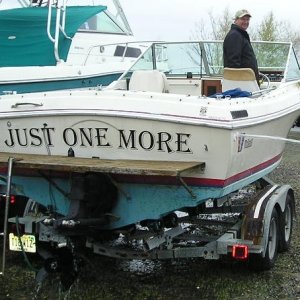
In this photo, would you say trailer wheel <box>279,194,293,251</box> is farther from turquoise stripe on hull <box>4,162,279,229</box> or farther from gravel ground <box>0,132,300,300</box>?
turquoise stripe on hull <box>4,162,279,229</box>

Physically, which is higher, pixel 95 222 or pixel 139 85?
pixel 139 85

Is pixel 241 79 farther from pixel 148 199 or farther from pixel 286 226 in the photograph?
pixel 148 199

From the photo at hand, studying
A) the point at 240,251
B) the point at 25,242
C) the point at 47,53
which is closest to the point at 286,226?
the point at 240,251

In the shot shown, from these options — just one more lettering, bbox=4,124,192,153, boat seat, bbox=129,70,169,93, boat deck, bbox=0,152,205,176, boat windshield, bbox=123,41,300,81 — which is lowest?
boat deck, bbox=0,152,205,176

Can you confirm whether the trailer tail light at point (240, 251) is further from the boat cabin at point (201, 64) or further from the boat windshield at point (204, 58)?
the boat windshield at point (204, 58)

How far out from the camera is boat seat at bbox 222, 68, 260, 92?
5543 mm

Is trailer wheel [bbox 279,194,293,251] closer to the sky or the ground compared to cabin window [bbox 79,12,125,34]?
closer to the ground

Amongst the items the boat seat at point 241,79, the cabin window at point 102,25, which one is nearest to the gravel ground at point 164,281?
the boat seat at point 241,79

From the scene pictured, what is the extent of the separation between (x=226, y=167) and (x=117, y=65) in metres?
6.23

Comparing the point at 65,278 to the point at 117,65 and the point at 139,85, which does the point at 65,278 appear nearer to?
the point at 139,85

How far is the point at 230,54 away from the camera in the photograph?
571cm

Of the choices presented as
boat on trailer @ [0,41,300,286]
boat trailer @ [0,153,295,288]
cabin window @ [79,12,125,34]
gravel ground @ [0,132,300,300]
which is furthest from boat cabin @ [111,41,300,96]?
cabin window @ [79,12,125,34]

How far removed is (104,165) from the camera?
400 centimetres

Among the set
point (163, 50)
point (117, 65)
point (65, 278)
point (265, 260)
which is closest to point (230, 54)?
point (163, 50)
